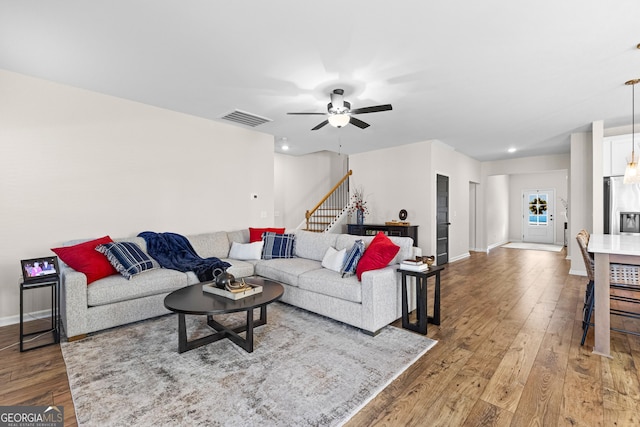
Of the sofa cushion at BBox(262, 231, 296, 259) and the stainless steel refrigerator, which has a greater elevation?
the stainless steel refrigerator

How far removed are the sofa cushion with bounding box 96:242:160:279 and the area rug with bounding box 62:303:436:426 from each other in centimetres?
57

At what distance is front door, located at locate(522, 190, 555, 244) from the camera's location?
32.1 ft

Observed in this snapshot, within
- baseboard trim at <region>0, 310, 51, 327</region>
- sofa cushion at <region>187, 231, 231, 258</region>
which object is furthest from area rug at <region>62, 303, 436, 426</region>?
sofa cushion at <region>187, 231, 231, 258</region>

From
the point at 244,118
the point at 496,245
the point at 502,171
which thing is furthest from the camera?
the point at 496,245

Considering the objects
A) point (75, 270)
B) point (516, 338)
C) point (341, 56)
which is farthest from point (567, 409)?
point (75, 270)

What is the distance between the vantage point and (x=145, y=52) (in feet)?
8.66

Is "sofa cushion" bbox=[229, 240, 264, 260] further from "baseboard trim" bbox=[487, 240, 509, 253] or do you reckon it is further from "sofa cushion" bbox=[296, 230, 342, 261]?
"baseboard trim" bbox=[487, 240, 509, 253]

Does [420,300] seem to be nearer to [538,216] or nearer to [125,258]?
[125,258]

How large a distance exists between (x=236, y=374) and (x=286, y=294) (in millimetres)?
1415

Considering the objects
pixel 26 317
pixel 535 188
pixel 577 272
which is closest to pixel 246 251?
pixel 26 317

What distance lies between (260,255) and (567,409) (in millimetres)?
3493

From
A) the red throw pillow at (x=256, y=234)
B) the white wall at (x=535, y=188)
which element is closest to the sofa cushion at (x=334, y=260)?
the red throw pillow at (x=256, y=234)

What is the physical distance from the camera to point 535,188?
1008 cm

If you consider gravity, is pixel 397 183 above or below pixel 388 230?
above
